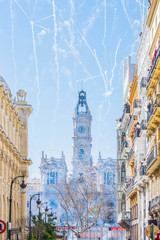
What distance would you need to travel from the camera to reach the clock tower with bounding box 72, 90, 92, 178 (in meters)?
167

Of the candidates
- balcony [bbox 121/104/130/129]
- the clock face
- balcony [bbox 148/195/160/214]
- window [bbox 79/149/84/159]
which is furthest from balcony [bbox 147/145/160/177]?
the clock face

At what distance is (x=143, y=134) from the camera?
41.5 metres

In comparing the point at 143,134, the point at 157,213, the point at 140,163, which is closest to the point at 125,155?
the point at 140,163

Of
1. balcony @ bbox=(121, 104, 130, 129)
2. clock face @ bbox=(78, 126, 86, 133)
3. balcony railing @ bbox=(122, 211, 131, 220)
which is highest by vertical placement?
clock face @ bbox=(78, 126, 86, 133)

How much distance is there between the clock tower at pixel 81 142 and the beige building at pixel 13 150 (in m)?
92.9

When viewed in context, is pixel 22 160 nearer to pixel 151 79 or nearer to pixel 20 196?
pixel 20 196

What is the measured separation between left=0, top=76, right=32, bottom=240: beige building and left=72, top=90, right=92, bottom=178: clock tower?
92945 millimetres

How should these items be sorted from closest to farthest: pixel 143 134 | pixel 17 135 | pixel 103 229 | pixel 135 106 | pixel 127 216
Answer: pixel 143 134
pixel 135 106
pixel 127 216
pixel 17 135
pixel 103 229

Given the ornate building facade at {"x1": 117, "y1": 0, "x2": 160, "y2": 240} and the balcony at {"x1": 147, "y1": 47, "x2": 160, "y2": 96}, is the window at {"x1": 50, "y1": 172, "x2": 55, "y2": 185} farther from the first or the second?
the balcony at {"x1": 147, "y1": 47, "x2": 160, "y2": 96}

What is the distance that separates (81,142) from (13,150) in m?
113

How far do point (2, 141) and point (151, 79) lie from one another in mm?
19633

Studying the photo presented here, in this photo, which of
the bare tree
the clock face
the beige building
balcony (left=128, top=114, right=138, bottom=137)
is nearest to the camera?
the beige building

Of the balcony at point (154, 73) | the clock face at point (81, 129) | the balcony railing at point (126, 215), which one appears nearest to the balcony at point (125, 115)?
the balcony railing at point (126, 215)

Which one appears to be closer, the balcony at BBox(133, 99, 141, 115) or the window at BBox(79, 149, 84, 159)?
the balcony at BBox(133, 99, 141, 115)
